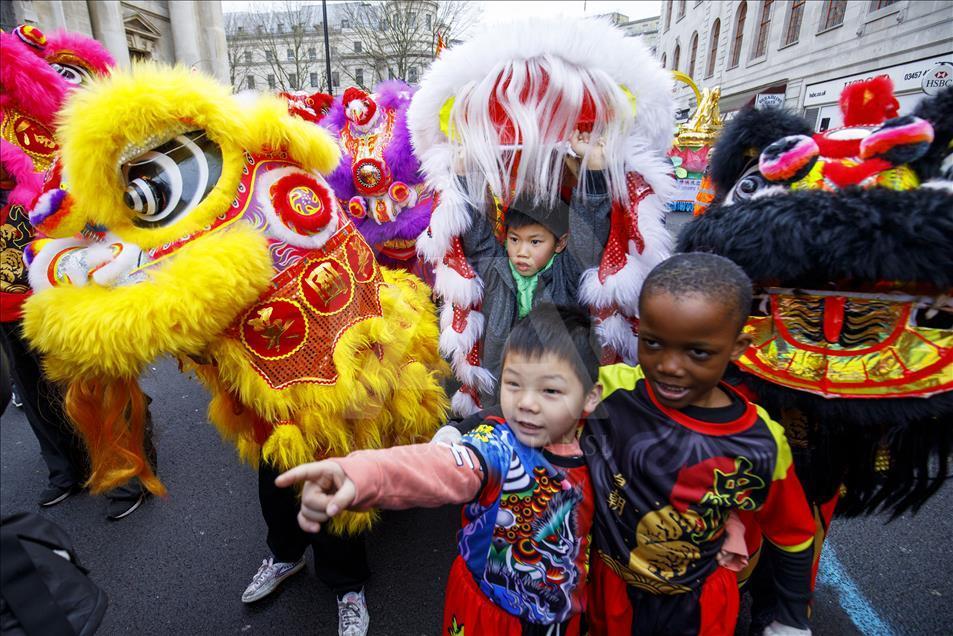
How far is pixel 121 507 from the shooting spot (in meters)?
2.55

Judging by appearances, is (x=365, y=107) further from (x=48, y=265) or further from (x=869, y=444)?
(x=869, y=444)

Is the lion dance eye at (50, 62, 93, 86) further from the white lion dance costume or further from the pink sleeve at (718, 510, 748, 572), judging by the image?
the pink sleeve at (718, 510, 748, 572)

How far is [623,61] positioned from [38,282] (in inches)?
76.3

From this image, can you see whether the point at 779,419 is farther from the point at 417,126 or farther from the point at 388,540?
the point at 388,540

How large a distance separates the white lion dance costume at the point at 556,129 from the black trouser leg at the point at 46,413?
222 cm

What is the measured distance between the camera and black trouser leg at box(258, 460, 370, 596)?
1785 millimetres

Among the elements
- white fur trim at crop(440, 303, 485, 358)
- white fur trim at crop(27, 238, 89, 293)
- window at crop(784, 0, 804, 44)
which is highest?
window at crop(784, 0, 804, 44)

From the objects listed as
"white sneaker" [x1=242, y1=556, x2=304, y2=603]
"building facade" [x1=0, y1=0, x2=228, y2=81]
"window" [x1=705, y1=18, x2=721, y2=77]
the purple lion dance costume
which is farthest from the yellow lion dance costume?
"window" [x1=705, y1=18, x2=721, y2=77]

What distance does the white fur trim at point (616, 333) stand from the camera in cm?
173

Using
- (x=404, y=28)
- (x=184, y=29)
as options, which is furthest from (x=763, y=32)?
(x=184, y=29)

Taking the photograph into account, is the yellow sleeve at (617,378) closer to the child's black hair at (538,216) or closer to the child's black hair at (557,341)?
the child's black hair at (557,341)

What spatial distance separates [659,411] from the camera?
3.74 ft

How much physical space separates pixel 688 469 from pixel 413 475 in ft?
2.06

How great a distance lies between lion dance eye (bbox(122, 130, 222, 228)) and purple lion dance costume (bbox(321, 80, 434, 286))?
2038mm
